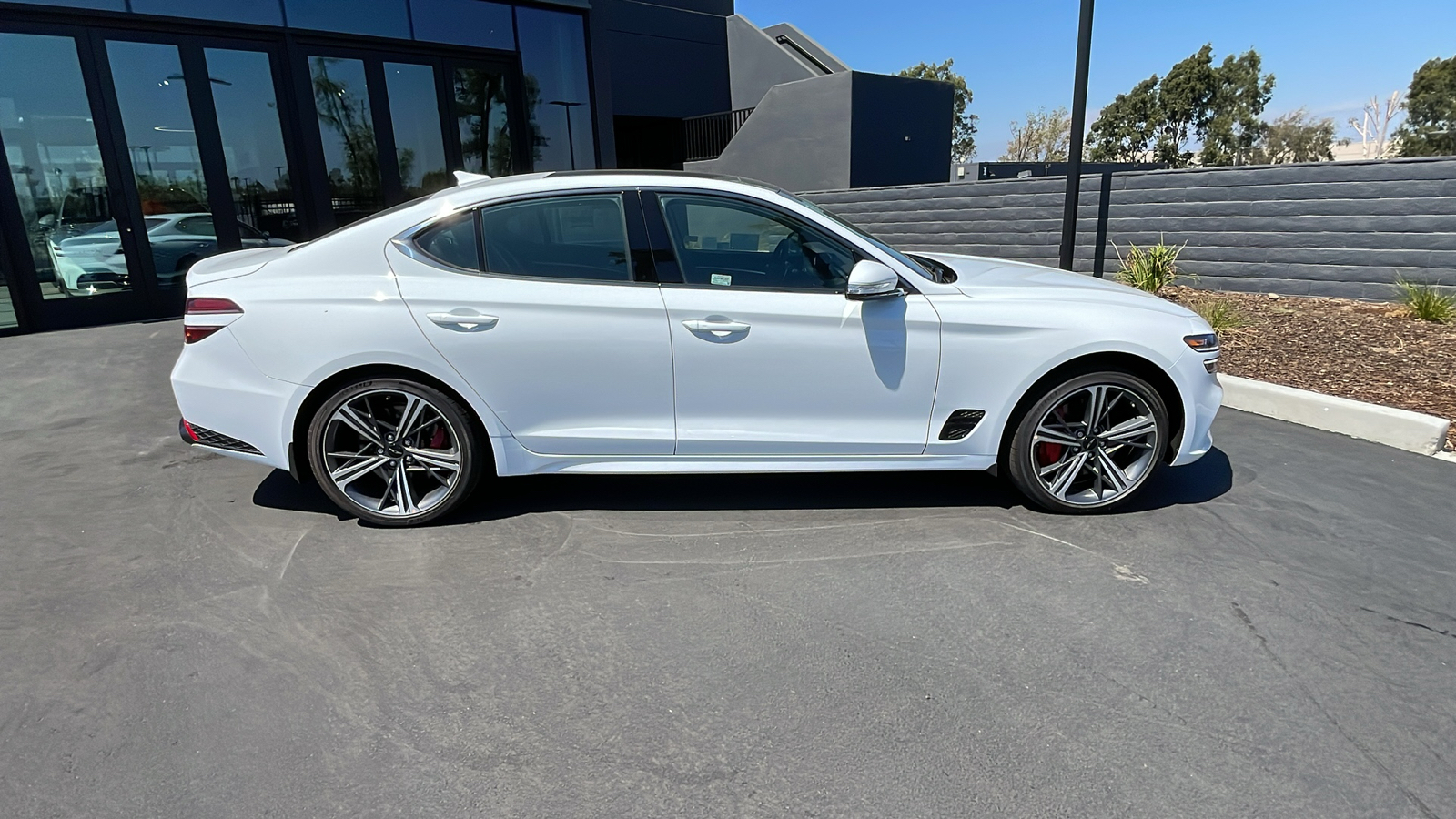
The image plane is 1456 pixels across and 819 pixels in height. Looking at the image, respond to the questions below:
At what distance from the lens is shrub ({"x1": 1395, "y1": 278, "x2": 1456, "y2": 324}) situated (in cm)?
694

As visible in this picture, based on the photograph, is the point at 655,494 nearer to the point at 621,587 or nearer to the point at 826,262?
the point at 621,587

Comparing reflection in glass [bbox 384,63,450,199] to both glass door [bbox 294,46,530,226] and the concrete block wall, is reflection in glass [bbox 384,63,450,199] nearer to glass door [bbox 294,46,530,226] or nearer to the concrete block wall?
glass door [bbox 294,46,530,226]

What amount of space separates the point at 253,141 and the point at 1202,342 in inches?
441

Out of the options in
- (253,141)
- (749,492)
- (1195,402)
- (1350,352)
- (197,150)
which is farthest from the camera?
(253,141)

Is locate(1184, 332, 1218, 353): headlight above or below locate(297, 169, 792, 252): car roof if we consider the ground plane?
below

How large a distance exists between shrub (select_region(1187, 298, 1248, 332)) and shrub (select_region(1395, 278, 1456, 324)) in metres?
1.34

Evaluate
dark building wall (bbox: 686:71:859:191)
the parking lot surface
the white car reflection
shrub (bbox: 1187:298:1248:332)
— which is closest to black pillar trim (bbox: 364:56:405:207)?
the white car reflection

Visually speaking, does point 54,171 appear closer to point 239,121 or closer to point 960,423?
point 239,121

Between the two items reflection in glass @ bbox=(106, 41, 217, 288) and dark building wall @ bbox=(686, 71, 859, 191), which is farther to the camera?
→ dark building wall @ bbox=(686, 71, 859, 191)

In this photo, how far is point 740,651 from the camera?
108 inches

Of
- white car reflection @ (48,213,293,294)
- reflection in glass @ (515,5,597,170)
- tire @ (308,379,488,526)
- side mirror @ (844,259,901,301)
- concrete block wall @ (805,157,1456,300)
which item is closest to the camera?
side mirror @ (844,259,901,301)

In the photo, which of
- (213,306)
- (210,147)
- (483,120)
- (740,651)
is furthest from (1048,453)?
(483,120)

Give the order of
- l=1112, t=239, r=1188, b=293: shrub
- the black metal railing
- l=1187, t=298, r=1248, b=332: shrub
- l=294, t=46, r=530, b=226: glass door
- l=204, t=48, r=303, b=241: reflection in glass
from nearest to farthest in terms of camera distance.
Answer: l=1187, t=298, r=1248, b=332: shrub
l=1112, t=239, r=1188, b=293: shrub
l=204, t=48, r=303, b=241: reflection in glass
l=294, t=46, r=530, b=226: glass door
the black metal railing

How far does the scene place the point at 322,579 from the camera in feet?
10.8
